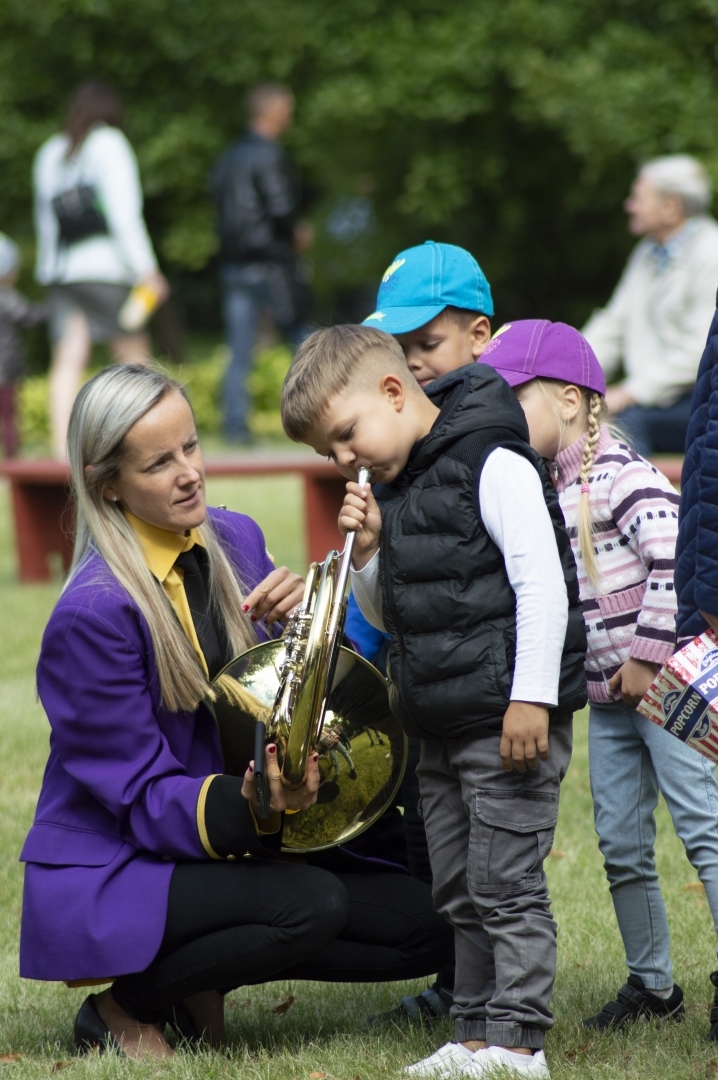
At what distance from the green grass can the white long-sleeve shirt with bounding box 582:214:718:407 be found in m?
2.67

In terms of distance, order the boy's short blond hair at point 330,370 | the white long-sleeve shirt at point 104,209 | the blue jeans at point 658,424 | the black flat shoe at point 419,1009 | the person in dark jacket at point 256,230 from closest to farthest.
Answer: the boy's short blond hair at point 330,370
the black flat shoe at point 419,1009
the blue jeans at point 658,424
the white long-sleeve shirt at point 104,209
the person in dark jacket at point 256,230

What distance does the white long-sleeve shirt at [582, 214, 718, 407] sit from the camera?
7336 mm

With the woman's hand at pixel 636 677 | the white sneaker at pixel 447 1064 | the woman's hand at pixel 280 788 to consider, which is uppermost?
the woman's hand at pixel 636 677

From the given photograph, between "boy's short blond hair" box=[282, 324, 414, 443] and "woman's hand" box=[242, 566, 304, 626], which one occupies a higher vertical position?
"boy's short blond hair" box=[282, 324, 414, 443]

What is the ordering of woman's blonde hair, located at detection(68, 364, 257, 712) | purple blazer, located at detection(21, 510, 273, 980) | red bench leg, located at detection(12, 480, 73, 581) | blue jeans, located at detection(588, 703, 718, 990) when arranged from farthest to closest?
red bench leg, located at detection(12, 480, 73, 581), blue jeans, located at detection(588, 703, 718, 990), woman's blonde hair, located at detection(68, 364, 257, 712), purple blazer, located at detection(21, 510, 273, 980)

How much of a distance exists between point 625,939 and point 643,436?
445cm

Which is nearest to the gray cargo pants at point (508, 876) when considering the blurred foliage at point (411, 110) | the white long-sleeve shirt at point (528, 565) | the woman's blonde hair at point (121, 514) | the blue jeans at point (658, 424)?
the white long-sleeve shirt at point (528, 565)

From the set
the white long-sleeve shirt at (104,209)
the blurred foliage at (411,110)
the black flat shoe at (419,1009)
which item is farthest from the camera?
the blurred foliage at (411,110)

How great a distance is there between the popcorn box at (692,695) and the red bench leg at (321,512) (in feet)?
16.8

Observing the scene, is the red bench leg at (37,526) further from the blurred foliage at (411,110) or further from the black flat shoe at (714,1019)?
the blurred foliage at (411,110)

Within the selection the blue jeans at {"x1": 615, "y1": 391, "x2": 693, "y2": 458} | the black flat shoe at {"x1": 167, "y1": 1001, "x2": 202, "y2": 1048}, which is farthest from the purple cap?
the blue jeans at {"x1": 615, "y1": 391, "x2": 693, "y2": 458}

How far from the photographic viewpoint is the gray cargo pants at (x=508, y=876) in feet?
9.52

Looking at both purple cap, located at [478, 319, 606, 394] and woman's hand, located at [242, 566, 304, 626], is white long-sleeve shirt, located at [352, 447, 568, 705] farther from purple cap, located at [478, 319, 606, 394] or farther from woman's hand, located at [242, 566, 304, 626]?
woman's hand, located at [242, 566, 304, 626]

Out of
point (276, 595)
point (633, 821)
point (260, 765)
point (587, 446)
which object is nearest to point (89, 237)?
point (276, 595)
